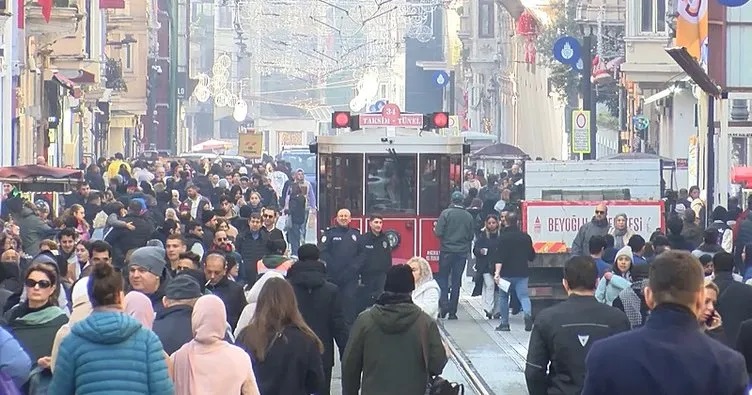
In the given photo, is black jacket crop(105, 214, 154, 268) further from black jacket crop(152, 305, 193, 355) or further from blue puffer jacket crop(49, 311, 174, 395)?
blue puffer jacket crop(49, 311, 174, 395)

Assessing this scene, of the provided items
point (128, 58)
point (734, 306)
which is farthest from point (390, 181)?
point (128, 58)

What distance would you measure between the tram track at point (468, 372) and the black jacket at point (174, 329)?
6654 mm

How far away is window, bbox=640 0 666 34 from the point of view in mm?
50094

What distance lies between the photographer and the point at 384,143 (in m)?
28.3

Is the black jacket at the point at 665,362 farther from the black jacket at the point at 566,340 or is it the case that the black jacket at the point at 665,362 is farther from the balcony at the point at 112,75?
the balcony at the point at 112,75

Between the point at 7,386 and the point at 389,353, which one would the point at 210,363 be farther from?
the point at 389,353

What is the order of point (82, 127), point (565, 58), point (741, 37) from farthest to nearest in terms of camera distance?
point (82, 127) < point (565, 58) < point (741, 37)

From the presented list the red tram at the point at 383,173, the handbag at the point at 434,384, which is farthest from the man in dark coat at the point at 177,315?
the red tram at the point at 383,173

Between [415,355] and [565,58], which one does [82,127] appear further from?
[415,355]

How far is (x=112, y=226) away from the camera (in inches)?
845

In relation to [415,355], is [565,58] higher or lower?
higher

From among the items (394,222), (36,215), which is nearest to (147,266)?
(36,215)

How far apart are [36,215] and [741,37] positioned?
2065 cm

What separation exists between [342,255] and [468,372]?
6.91 ft
